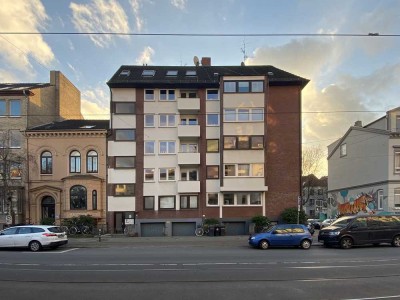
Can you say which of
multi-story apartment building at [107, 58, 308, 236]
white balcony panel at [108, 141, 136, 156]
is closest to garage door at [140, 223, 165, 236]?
multi-story apartment building at [107, 58, 308, 236]

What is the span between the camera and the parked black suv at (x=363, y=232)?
781 inches

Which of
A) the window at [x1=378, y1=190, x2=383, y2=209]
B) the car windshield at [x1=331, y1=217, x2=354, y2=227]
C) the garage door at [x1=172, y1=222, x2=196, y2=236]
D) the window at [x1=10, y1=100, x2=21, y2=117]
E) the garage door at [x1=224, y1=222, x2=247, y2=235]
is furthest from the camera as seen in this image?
the window at [x1=378, y1=190, x2=383, y2=209]

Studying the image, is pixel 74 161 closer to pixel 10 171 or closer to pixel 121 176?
pixel 121 176

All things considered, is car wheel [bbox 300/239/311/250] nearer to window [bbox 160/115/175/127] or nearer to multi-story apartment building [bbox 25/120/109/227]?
window [bbox 160/115/175/127]

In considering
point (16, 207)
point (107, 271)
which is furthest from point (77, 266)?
point (16, 207)

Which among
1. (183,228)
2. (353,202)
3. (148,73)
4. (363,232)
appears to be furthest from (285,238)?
(353,202)

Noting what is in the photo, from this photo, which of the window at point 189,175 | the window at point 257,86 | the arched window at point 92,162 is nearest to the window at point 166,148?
the window at point 189,175

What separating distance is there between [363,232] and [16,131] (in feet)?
97.7

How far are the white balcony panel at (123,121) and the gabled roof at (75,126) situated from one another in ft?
5.10

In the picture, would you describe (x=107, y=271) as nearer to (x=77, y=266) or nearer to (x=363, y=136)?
(x=77, y=266)

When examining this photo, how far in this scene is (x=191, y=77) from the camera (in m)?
35.7

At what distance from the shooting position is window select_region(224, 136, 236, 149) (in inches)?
1316

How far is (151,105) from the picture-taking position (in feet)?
113

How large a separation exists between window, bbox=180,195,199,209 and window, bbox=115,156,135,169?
214 inches
